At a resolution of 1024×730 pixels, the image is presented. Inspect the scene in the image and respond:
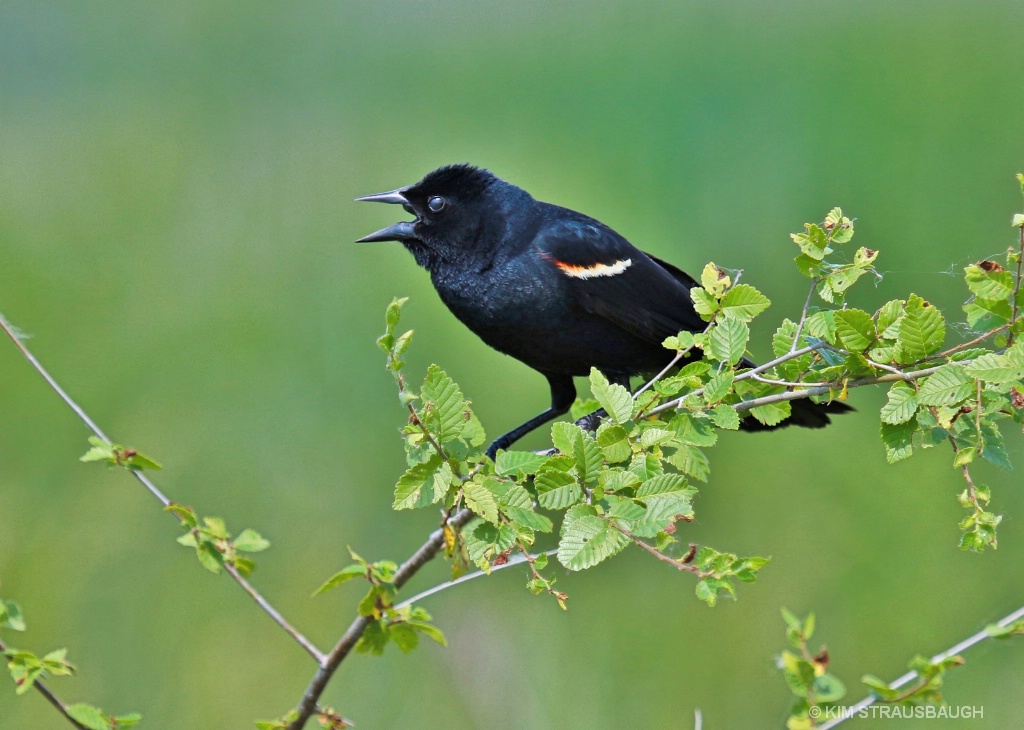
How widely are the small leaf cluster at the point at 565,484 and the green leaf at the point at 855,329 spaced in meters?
0.17

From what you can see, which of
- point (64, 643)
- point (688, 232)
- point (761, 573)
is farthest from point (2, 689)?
point (688, 232)

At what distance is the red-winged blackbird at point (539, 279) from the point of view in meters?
2.65

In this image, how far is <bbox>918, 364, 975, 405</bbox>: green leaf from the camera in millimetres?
1417

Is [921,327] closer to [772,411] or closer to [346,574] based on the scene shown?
[772,411]

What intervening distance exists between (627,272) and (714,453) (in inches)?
37.3

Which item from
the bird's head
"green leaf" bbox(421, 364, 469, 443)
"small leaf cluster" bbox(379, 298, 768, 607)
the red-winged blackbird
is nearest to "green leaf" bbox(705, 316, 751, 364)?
"small leaf cluster" bbox(379, 298, 768, 607)

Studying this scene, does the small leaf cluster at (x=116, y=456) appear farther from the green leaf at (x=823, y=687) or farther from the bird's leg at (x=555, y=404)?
the bird's leg at (x=555, y=404)

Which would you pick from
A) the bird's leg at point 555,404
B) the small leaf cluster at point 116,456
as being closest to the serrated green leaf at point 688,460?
the small leaf cluster at point 116,456

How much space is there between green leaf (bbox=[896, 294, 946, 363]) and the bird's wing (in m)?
1.26

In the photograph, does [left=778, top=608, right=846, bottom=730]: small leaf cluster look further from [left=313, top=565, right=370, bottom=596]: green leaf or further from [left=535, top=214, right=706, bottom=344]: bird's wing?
[left=535, top=214, right=706, bottom=344]: bird's wing

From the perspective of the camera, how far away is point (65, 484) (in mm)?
3518

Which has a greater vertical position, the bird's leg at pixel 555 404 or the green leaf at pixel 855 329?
the green leaf at pixel 855 329

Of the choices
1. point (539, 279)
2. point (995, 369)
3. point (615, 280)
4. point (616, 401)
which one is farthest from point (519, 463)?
point (615, 280)

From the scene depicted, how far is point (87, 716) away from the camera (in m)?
1.61
